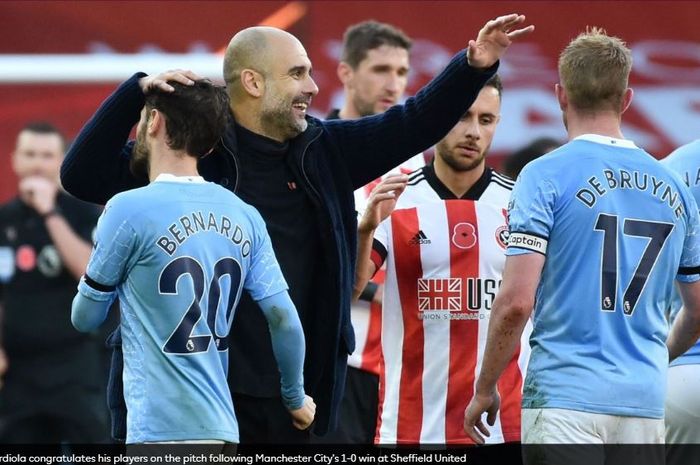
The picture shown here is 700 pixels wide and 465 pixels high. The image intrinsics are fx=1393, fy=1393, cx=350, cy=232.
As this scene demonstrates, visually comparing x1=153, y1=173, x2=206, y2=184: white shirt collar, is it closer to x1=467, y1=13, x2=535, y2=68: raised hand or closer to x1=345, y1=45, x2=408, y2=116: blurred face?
x1=467, y1=13, x2=535, y2=68: raised hand

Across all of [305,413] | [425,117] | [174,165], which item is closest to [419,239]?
[425,117]

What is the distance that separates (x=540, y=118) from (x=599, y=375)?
5.09 m

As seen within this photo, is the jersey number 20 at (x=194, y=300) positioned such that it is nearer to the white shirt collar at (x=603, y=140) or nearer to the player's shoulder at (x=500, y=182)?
the white shirt collar at (x=603, y=140)

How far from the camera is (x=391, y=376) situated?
5566mm

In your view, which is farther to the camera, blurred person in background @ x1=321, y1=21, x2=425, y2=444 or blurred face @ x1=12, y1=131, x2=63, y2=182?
blurred face @ x1=12, y1=131, x2=63, y2=182

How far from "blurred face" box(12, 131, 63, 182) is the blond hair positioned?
15.0ft

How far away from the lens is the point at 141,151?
4.44 m

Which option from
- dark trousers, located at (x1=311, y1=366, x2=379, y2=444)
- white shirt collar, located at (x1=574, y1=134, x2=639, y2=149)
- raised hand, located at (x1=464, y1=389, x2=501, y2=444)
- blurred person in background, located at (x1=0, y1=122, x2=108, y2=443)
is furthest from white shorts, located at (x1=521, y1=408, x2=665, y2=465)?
blurred person in background, located at (x1=0, y1=122, x2=108, y2=443)

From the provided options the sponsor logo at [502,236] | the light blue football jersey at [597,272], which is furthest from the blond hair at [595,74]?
the sponsor logo at [502,236]

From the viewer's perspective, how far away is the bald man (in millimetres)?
4703

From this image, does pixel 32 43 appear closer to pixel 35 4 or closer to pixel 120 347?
pixel 35 4

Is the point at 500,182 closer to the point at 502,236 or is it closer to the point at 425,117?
the point at 502,236

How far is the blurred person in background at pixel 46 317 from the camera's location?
7.95m

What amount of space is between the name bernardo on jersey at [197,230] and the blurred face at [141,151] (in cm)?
37
